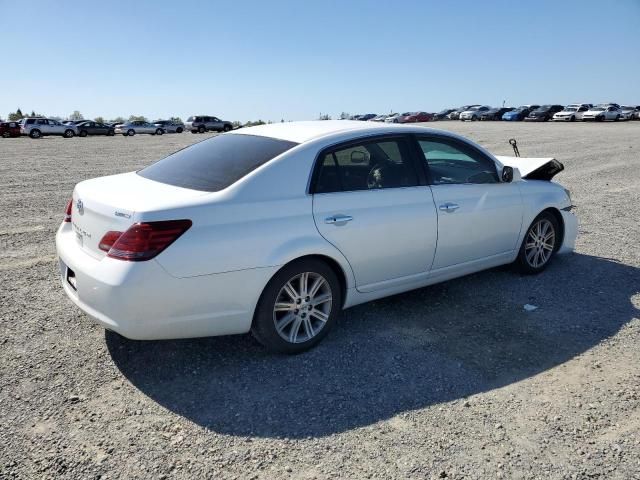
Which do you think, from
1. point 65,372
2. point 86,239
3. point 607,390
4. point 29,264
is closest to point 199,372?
point 65,372

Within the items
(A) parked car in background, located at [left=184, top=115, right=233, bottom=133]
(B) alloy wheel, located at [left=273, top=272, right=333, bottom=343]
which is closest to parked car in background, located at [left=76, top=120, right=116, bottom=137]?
(A) parked car in background, located at [left=184, top=115, right=233, bottom=133]

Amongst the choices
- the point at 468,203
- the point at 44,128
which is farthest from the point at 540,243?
the point at 44,128

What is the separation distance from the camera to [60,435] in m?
2.75

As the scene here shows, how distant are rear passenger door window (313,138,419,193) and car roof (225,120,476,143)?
0.33 ft

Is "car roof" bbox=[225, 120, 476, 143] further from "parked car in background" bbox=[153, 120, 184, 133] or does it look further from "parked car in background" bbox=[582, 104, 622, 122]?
"parked car in background" bbox=[582, 104, 622, 122]

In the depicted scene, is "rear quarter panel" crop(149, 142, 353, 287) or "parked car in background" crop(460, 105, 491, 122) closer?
"rear quarter panel" crop(149, 142, 353, 287)

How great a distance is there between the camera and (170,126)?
1881 inches

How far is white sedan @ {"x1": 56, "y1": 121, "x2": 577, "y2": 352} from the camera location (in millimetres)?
3014

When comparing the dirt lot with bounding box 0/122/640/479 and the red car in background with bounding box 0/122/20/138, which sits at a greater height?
the red car in background with bounding box 0/122/20/138

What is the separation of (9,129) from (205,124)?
16.9 m

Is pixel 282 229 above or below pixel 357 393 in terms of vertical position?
above

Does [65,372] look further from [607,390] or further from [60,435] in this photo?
[607,390]

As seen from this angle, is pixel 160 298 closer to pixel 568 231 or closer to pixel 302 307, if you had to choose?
pixel 302 307

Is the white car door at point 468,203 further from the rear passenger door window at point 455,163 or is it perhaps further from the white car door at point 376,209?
the white car door at point 376,209
